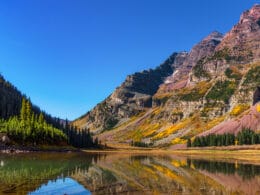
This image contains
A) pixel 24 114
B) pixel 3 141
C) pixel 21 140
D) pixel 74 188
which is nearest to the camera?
pixel 74 188

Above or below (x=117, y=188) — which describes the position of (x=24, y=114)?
above

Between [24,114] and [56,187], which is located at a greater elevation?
[24,114]

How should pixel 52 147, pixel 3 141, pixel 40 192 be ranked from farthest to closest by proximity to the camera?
pixel 52 147, pixel 3 141, pixel 40 192

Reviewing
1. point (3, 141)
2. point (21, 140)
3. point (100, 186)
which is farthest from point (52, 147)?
point (100, 186)

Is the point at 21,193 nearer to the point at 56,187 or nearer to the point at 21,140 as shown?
the point at 56,187

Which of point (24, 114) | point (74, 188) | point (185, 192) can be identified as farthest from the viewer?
point (24, 114)

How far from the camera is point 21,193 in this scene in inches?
1312

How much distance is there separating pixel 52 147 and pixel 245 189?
444 feet

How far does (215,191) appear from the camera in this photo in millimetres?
40625

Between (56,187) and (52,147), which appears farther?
(52,147)

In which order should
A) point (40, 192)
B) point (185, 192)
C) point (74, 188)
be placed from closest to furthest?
point (40, 192), point (185, 192), point (74, 188)

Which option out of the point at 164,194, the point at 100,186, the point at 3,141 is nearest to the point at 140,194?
the point at 164,194

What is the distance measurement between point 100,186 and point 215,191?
49.1 ft

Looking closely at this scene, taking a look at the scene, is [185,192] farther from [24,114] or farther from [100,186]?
[24,114]
